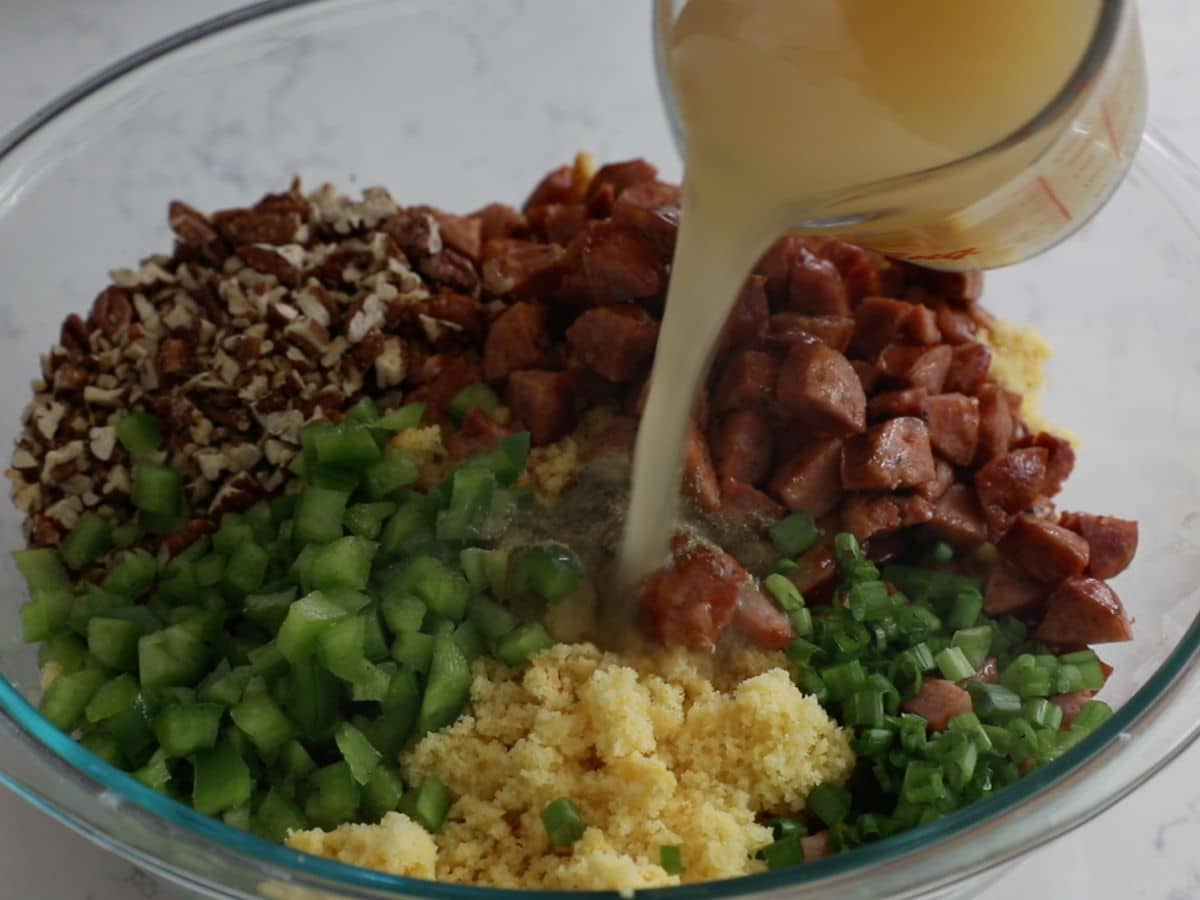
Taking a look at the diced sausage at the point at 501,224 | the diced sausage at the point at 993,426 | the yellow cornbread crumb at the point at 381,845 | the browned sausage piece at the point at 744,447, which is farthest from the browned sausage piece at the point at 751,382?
the yellow cornbread crumb at the point at 381,845

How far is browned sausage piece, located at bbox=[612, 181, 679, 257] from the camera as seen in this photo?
201cm

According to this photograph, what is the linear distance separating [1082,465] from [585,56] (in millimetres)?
1247

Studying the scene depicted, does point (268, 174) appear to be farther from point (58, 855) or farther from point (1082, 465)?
point (1082, 465)

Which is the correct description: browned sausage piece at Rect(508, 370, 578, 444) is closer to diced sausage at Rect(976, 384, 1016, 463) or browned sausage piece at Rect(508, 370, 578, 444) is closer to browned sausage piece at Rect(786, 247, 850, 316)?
browned sausage piece at Rect(786, 247, 850, 316)

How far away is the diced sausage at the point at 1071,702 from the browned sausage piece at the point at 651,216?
873 millimetres

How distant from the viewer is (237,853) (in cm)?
136

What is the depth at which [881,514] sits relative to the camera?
6.18 ft

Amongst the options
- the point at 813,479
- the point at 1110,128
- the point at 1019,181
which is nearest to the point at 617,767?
the point at 813,479

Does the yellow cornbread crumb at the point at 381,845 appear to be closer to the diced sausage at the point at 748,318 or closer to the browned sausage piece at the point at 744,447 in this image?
the browned sausage piece at the point at 744,447

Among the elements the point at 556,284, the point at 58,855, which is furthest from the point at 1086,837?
the point at 58,855

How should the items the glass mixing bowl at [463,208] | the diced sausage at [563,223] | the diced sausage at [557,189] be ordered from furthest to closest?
the diced sausage at [557,189] < the diced sausage at [563,223] < the glass mixing bowl at [463,208]

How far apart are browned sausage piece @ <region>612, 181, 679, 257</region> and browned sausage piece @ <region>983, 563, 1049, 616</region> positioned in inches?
27.9

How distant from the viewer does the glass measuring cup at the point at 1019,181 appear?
144 centimetres

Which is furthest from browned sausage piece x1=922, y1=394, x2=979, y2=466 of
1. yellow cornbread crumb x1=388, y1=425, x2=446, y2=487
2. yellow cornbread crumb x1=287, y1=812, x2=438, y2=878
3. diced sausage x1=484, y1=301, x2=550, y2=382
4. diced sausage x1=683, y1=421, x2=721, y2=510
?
yellow cornbread crumb x1=287, y1=812, x2=438, y2=878
